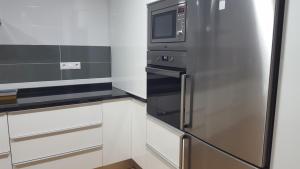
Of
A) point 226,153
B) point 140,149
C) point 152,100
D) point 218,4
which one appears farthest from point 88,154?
point 218,4

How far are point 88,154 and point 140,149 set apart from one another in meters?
0.48

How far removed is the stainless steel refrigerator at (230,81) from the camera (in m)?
0.94

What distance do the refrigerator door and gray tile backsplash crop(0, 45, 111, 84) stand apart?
4.65 ft

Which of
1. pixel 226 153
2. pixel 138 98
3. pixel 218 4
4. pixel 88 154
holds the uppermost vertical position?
pixel 218 4

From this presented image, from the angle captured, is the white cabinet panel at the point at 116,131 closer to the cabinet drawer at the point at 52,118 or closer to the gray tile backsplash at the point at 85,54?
the cabinet drawer at the point at 52,118

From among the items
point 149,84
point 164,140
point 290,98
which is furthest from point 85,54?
point 290,98

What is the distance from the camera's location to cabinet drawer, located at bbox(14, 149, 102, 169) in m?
1.82

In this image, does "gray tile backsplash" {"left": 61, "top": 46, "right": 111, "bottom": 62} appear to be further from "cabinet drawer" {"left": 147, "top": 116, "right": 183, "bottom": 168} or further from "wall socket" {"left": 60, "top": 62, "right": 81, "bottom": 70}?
"cabinet drawer" {"left": 147, "top": 116, "right": 183, "bottom": 168}

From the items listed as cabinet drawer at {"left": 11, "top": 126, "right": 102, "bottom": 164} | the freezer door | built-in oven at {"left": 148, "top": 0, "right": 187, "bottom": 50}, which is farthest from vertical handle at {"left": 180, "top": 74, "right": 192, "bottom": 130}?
cabinet drawer at {"left": 11, "top": 126, "right": 102, "bottom": 164}

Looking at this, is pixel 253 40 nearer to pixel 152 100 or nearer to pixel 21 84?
pixel 152 100

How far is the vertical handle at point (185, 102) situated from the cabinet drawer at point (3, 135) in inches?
51.2

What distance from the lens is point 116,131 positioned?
214 cm

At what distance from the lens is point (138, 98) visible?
2.01 meters

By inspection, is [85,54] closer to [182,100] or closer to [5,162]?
[5,162]
